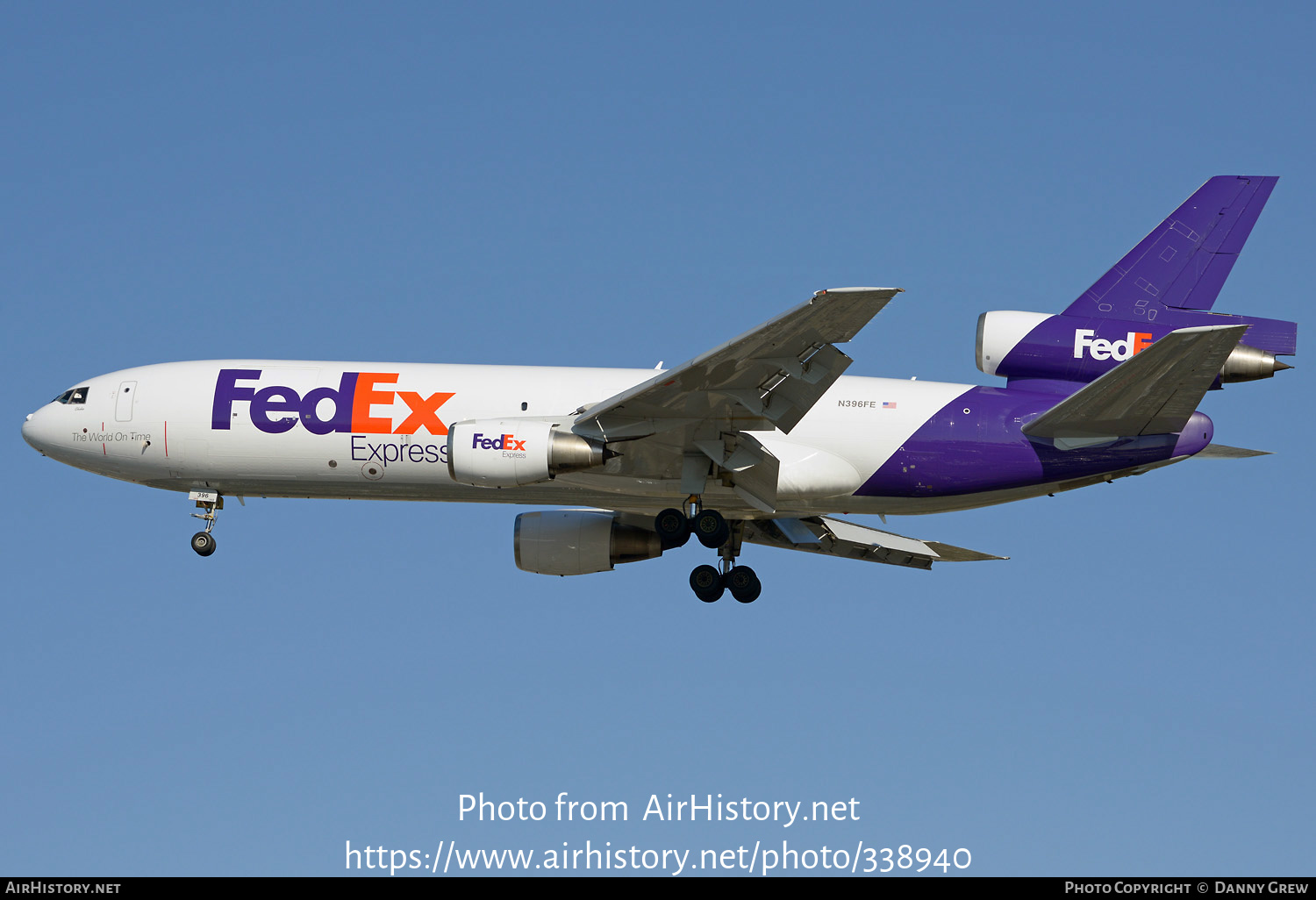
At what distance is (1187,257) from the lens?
3170cm

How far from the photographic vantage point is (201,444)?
32.2 m

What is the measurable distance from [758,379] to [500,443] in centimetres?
511

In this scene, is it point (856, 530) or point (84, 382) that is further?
point (856, 530)

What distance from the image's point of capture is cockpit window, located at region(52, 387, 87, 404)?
33.7 m

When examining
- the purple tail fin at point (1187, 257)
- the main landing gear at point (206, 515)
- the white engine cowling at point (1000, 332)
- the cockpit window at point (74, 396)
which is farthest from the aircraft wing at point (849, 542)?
the cockpit window at point (74, 396)

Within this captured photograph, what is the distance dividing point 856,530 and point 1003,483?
6384 millimetres

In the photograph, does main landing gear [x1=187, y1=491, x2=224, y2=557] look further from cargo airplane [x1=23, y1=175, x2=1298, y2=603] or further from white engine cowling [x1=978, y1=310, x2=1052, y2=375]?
white engine cowling [x1=978, y1=310, x2=1052, y2=375]

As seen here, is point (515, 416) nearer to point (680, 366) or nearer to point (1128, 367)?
point (680, 366)

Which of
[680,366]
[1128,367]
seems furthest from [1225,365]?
[680,366]

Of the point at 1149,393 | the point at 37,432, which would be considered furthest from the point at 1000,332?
the point at 37,432

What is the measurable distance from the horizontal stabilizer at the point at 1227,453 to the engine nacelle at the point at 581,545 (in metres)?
12.0

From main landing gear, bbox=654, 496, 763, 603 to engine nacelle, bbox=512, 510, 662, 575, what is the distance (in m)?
1.73

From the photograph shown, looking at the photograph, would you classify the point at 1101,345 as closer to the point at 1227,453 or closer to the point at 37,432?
the point at 1227,453
